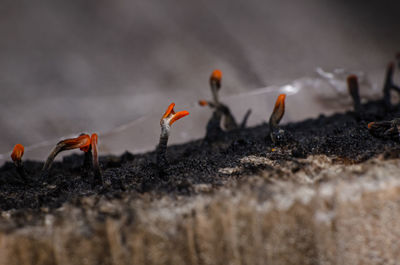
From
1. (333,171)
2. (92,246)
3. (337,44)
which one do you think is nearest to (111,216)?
(92,246)

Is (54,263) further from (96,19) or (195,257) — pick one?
(96,19)

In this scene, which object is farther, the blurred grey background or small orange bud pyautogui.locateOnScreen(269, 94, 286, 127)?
the blurred grey background

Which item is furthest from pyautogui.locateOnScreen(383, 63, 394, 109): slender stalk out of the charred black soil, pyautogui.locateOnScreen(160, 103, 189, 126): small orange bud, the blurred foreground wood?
pyautogui.locateOnScreen(160, 103, 189, 126): small orange bud

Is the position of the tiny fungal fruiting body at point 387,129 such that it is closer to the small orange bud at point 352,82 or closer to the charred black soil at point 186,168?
the charred black soil at point 186,168

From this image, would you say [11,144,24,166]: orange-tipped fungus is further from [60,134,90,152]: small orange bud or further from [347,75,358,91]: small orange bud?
[347,75,358,91]: small orange bud

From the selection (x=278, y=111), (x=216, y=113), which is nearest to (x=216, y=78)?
(x=216, y=113)

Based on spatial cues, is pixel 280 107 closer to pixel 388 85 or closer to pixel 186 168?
pixel 186 168
